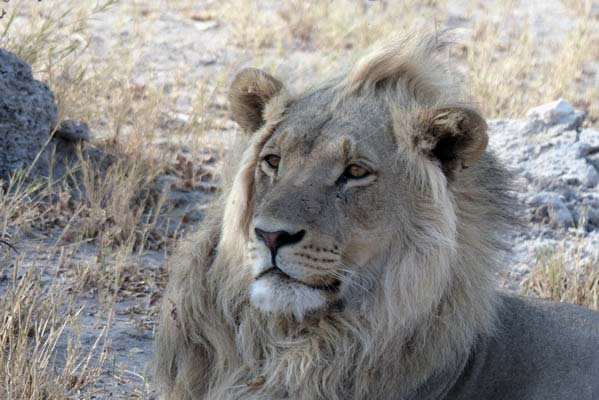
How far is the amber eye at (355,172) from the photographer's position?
3.76m

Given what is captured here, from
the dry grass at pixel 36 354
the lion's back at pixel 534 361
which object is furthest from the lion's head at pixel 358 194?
the dry grass at pixel 36 354

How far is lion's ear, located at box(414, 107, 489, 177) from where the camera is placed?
3.72m

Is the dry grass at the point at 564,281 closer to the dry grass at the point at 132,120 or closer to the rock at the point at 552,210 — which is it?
the dry grass at the point at 132,120

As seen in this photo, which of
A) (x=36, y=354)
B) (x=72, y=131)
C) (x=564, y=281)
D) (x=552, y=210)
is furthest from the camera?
(x=552, y=210)

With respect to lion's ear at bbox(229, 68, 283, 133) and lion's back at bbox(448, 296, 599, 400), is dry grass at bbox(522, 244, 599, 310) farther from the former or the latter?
lion's ear at bbox(229, 68, 283, 133)

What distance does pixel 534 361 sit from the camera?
13.6ft

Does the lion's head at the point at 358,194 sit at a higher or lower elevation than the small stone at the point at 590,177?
lower

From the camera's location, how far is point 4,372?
4.06 meters

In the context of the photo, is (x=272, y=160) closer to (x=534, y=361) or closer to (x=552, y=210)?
(x=534, y=361)

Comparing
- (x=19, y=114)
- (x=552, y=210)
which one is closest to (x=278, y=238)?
(x=19, y=114)

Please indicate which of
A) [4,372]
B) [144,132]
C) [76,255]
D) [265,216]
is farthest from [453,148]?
[144,132]

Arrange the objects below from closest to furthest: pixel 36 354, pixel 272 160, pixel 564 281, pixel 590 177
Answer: pixel 272 160 → pixel 36 354 → pixel 564 281 → pixel 590 177

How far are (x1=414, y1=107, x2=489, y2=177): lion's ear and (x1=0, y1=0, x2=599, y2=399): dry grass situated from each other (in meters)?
0.78

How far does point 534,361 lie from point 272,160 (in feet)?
4.20
